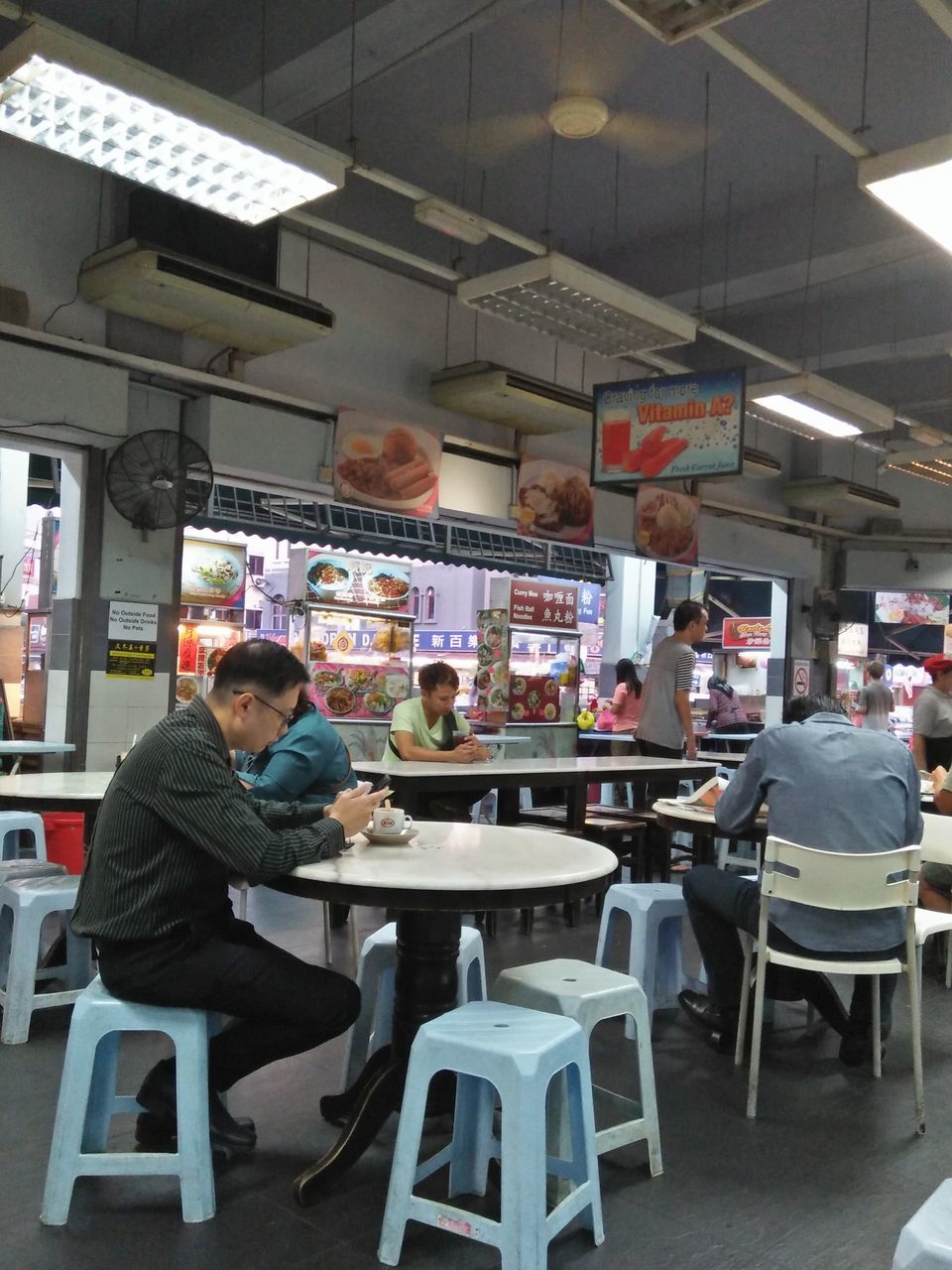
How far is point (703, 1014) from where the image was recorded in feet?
13.5

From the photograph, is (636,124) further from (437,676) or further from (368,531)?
(368,531)

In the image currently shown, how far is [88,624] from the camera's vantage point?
654 centimetres

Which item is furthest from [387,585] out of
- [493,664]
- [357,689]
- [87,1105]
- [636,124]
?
[87,1105]

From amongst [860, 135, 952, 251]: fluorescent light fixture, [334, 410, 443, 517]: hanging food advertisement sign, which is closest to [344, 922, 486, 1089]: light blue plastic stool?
[860, 135, 952, 251]: fluorescent light fixture

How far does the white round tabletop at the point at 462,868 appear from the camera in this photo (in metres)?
2.45

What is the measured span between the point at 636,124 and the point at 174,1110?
5.81 metres

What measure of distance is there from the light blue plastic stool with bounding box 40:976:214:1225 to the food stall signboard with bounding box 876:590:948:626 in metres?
14.0

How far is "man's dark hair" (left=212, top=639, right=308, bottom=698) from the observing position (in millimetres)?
2711

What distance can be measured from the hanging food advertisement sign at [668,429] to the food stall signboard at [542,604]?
3.57 m

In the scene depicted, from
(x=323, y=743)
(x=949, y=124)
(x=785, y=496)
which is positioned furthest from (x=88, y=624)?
(x=785, y=496)

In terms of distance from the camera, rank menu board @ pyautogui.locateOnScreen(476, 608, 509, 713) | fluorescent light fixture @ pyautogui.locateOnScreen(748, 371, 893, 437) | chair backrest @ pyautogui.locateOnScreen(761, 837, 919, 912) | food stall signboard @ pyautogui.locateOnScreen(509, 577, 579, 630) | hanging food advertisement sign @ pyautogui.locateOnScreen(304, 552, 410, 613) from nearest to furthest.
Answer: chair backrest @ pyautogui.locateOnScreen(761, 837, 919, 912) → fluorescent light fixture @ pyautogui.locateOnScreen(748, 371, 893, 437) → hanging food advertisement sign @ pyautogui.locateOnScreen(304, 552, 410, 613) → menu board @ pyautogui.locateOnScreen(476, 608, 509, 713) → food stall signboard @ pyautogui.locateOnScreen(509, 577, 579, 630)

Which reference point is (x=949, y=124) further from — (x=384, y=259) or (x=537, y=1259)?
(x=537, y=1259)

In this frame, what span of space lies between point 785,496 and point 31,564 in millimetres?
8295

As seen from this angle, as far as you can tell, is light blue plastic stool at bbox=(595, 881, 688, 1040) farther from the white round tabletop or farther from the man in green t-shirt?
the man in green t-shirt
